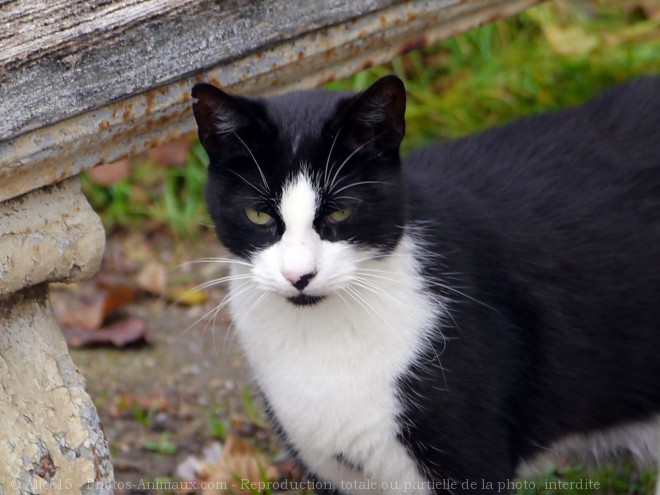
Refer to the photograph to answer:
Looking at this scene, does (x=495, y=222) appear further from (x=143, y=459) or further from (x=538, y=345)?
(x=143, y=459)

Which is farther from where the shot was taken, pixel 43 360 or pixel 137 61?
pixel 43 360

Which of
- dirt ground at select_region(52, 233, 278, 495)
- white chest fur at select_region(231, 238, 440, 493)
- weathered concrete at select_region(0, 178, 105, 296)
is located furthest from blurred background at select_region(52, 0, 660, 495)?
weathered concrete at select_region(0, 178, 105, 296)

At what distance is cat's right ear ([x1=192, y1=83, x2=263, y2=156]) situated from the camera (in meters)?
1.89

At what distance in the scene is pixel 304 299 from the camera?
1931 millimetres

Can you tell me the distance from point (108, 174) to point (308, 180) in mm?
2371

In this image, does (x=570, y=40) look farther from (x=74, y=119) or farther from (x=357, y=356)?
(x=74, y=119)

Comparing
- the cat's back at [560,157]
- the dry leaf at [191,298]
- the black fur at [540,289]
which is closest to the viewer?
the black fur at [540,289]

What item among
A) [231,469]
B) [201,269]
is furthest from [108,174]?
[231,469]

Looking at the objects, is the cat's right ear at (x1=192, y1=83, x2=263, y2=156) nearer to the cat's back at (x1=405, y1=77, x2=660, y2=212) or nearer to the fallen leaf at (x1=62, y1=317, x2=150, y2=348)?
the cat's back at (x1=405, y1=77, x2=660, y2=212)

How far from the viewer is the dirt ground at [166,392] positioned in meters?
2.84

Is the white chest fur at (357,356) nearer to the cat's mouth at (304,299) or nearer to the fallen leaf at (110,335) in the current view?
the cat's mouth at (304,299)

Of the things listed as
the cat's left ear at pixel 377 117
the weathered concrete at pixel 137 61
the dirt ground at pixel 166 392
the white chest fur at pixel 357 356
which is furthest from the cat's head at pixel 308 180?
the dirt ground at pixel 166 392

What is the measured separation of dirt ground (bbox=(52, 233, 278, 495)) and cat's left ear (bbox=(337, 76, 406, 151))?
32.6 inches

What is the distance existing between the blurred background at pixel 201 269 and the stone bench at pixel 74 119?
54 centimetres
